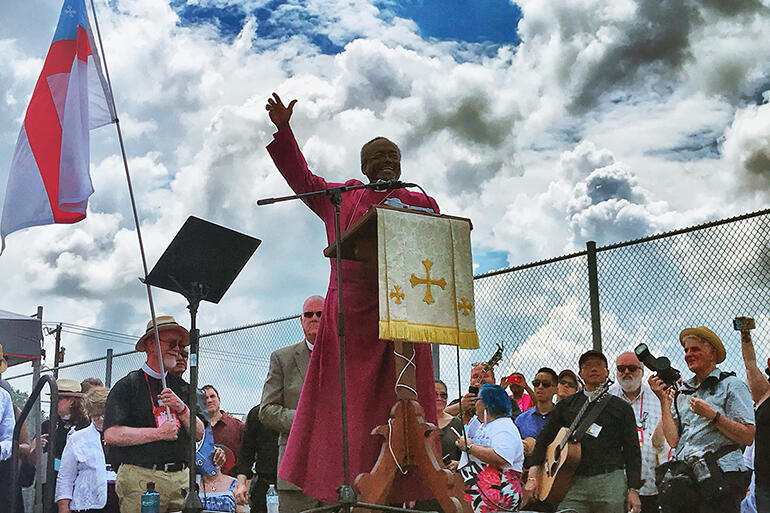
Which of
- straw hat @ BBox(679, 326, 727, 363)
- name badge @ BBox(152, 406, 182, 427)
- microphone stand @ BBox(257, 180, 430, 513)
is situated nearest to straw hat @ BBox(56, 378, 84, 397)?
name badge @ BBox(152, 406, 182, 427)

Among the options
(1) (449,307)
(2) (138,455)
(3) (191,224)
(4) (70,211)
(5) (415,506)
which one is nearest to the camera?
(1) (449,307)

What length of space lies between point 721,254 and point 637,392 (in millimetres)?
1276

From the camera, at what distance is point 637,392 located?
689cm

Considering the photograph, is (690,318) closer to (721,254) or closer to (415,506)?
(721,254)

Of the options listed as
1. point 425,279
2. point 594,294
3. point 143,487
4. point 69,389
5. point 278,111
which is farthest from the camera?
point 69,389

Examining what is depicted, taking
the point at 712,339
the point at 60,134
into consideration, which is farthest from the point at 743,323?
the point at 60,134

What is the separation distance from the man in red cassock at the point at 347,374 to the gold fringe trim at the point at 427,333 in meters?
0.29

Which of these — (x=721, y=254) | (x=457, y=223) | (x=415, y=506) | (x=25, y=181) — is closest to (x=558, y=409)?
(x=721, y=254)

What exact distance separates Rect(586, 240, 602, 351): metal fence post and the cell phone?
1231 mm

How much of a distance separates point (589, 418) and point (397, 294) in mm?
2644

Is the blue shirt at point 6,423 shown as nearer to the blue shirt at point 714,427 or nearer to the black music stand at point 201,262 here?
the black music stand at point 201,262

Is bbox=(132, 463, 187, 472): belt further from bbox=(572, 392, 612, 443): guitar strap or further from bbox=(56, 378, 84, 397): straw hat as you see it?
bbox=(56, 378, 84, 397): straw hat

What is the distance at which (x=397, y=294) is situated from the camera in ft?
12.8

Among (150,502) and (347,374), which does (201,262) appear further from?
(150,502)
